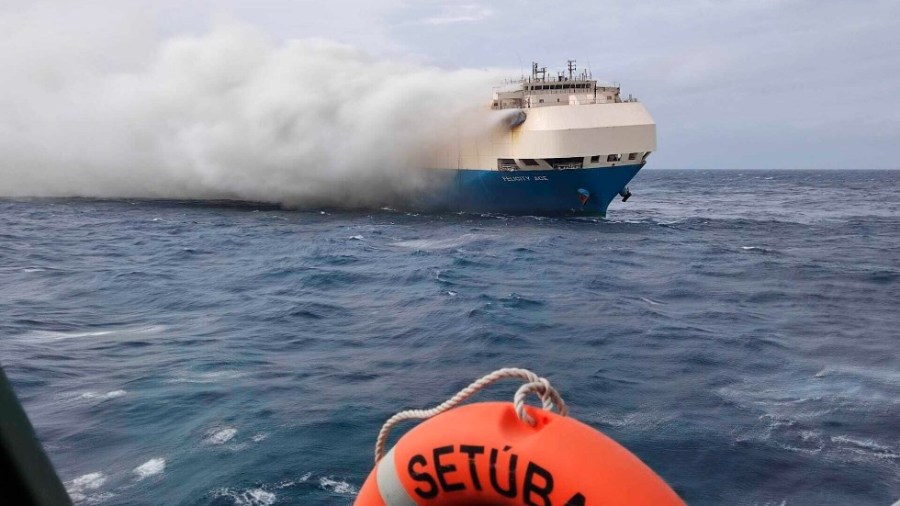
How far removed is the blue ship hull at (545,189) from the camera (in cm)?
4116

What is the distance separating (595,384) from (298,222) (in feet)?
104

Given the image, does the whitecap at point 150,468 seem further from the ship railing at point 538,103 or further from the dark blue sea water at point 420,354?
the ship railing at point 538,103

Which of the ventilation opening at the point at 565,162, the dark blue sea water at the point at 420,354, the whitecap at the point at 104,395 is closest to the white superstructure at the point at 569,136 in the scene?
the ventilation opening at the point at 565,162

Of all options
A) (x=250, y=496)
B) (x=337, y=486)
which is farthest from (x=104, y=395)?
(x=337, y=486)

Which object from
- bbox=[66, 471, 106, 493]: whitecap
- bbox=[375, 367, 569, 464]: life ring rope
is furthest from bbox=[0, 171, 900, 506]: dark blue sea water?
bbox=[375, 367, 569, 464]: life ring rope

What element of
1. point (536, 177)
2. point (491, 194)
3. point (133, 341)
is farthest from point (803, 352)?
point (491, 194)

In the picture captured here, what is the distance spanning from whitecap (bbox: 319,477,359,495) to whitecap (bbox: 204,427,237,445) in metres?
1.85

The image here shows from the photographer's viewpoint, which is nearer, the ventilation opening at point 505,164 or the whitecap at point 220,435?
the whitecap at point 220,435

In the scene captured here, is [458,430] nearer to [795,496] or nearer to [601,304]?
[795,496]

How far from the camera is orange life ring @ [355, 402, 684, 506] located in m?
2.88

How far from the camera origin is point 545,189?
42031 mm

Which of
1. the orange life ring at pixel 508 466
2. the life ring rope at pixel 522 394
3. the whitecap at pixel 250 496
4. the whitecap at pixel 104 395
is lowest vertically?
the whitecap at pixel 250 496

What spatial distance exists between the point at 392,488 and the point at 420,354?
10964 mm

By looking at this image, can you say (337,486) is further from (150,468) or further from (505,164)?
(505,164)
